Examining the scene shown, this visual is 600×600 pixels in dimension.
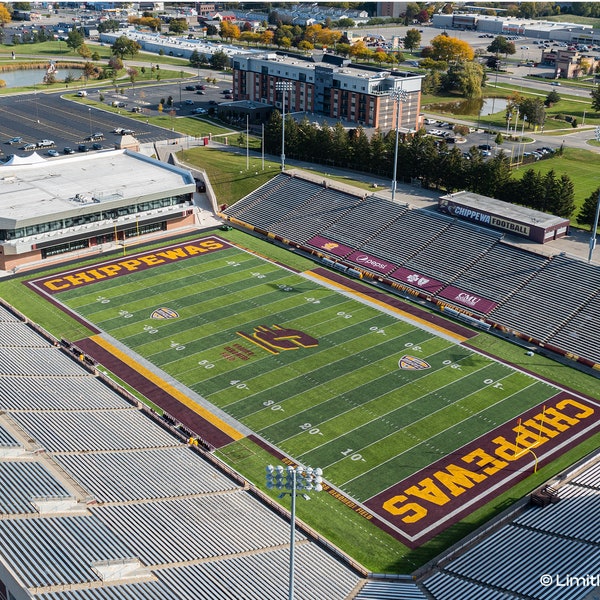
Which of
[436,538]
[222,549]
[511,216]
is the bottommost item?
[436,538]

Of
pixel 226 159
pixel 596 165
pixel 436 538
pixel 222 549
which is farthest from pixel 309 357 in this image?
pixel 596 165

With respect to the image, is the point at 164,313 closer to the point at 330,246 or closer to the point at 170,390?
the point at 170,390

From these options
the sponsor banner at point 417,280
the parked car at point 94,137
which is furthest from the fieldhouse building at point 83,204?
the sponsor banner at point 417,280

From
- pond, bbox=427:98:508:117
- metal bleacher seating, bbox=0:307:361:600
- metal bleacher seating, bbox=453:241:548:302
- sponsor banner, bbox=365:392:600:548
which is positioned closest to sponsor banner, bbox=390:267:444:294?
metal bleacher seating, bbox=453:241:548:302

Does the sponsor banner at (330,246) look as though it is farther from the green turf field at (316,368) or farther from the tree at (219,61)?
the tree at (219,61)

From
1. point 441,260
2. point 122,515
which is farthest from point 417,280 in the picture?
point 122,515

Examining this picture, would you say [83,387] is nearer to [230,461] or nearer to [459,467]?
[230,461]

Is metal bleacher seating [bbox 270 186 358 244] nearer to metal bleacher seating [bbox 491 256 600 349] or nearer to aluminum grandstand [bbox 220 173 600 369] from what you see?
aluminum grandstand [bbox 220 173 600 369]
